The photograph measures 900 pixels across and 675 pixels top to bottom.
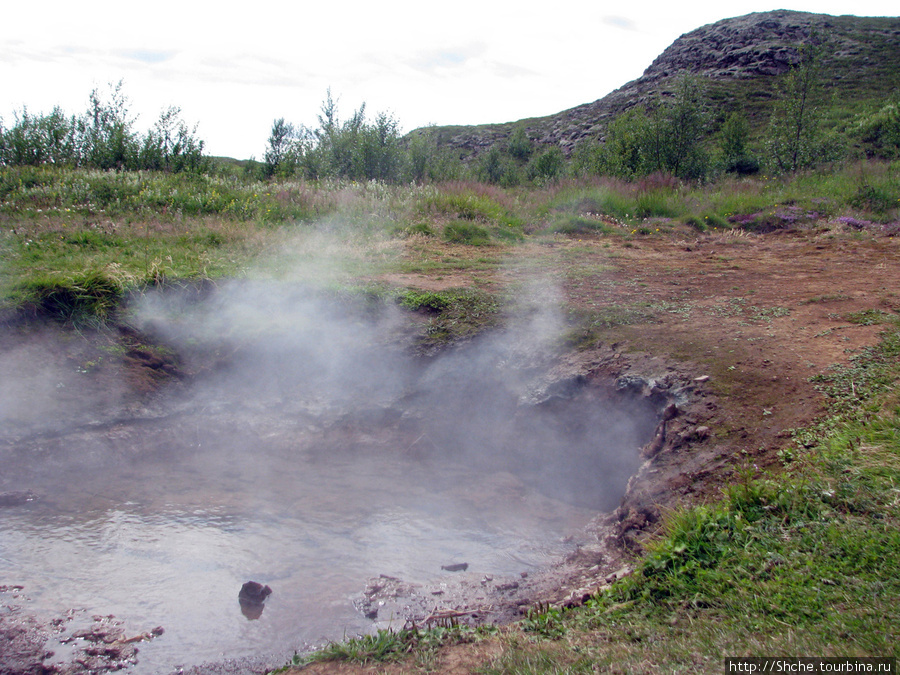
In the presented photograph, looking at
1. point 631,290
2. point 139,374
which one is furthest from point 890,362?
point 139,374

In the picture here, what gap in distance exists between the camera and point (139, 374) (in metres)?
5.64

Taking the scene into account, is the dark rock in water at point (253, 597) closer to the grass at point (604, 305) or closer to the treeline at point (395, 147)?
the grass at point (604, 305)

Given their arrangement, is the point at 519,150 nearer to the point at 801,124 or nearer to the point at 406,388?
the point at 801,124

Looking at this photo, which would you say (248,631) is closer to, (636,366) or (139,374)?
(139,374)

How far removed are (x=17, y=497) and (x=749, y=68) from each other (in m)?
48.6

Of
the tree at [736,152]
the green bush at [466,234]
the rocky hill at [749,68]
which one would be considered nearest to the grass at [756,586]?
the green bush at [466,234]

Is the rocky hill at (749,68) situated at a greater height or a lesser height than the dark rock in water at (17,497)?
greater

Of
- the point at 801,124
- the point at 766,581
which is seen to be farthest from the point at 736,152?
the point at 766,581

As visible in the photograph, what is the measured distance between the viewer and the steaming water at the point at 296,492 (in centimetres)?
349

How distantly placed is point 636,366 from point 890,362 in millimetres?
1889

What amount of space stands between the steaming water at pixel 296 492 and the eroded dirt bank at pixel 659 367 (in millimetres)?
233

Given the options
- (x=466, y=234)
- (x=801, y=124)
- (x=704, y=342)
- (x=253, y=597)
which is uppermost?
(x=801, y=124)

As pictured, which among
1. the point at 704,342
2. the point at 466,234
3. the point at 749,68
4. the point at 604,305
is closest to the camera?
the point at 704,342

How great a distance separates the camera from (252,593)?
3.46 meters
